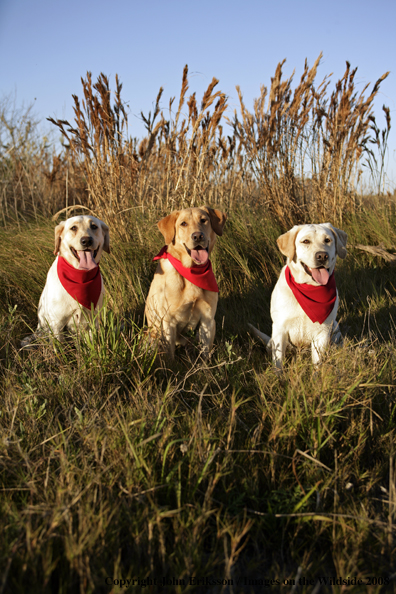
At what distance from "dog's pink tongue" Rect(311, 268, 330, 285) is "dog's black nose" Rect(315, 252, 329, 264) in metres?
0.11

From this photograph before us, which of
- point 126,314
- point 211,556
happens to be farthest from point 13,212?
point 211,556

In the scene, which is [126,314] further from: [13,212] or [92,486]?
[13,212]

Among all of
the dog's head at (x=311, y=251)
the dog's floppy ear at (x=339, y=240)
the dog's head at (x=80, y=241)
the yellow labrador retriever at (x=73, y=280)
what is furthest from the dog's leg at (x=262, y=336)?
→ the dog's head at (x=80, y=241)

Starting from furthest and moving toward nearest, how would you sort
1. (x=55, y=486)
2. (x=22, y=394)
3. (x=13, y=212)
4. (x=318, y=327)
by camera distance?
(x=13, y=212) < (x=318, y=327) < (x=22, y=394) < (x=55, y=486)

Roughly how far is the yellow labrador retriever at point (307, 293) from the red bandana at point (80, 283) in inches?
60.1

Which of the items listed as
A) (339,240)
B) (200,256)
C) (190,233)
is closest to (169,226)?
(190,233)

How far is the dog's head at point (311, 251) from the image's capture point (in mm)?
3027

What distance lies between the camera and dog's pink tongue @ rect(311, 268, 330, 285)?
3.10 m

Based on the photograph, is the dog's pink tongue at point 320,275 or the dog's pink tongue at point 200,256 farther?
the dog's pink tongue at point 200,256

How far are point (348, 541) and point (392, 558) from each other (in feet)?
0.51

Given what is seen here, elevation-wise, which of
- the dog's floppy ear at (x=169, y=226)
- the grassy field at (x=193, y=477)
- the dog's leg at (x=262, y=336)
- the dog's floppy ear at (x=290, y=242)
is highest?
the dog's floppy ear at (x=169, y=226)

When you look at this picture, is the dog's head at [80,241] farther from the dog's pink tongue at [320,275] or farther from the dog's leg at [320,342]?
the dog's leg at [320,342]

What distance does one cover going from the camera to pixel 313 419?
6.56 feet

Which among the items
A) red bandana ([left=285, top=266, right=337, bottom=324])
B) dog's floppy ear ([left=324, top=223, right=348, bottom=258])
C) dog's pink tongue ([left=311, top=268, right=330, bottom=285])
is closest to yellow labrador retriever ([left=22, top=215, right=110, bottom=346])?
red bandana ([left=285, top=266, right=337, bottom=324])
